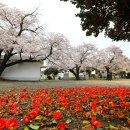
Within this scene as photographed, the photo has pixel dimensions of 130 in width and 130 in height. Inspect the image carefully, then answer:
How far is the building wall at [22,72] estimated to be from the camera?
1486 inches

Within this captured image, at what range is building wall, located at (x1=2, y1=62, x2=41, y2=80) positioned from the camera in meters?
37.8

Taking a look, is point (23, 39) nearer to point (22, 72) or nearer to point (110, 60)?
point (22, 72)

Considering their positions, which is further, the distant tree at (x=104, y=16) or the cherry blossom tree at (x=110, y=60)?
the cherry blossom tree at (x=110, y=60)

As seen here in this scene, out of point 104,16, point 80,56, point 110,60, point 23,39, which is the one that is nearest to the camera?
point 104,16

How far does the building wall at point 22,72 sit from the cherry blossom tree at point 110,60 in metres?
28.9

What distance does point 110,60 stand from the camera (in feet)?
217

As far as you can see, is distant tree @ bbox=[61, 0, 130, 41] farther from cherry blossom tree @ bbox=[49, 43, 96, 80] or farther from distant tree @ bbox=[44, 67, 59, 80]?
distant tree @ bbox=[44, 67, 59, 80]

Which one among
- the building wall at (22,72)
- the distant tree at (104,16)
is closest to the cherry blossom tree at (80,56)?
the building wall at (22,72)

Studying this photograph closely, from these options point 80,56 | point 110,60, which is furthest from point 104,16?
point 110,60

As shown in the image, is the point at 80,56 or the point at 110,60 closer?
the point at 80,56

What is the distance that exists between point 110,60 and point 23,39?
113 feet

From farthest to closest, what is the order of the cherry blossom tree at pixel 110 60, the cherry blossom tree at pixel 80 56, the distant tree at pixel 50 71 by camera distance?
the cherry blossom tree at pixel 110 60
the distant tree at pixel 50 71
the cherry blossom tree at pixel 80 56

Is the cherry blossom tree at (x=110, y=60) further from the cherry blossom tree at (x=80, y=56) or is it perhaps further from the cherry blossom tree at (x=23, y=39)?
the cherry blossom tree at (x=23, y=39)

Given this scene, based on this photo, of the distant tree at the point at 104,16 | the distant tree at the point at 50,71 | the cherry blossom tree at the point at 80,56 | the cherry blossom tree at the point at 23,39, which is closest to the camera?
the distant tree at the point at 104,16
